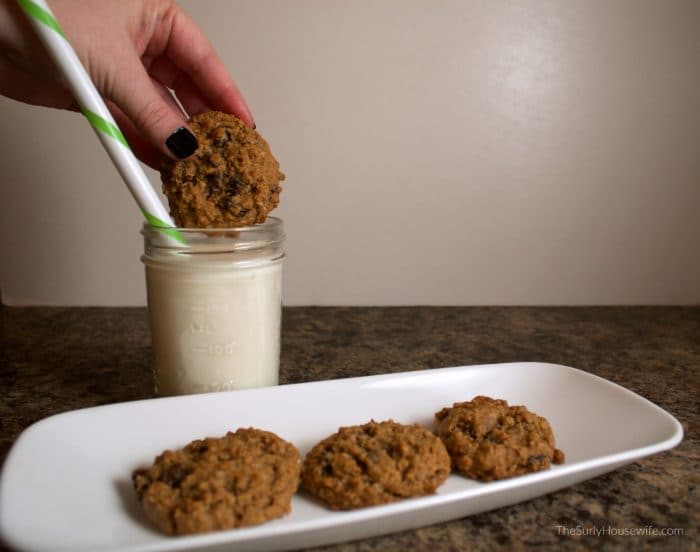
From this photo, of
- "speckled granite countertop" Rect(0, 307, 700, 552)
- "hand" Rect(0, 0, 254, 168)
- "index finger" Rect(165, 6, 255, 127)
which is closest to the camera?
"speckled granite countertop" Rect(0, 307, 700, 552)

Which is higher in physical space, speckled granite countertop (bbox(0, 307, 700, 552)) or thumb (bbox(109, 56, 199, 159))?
thumb (bbox(109, 56, 199, 159))

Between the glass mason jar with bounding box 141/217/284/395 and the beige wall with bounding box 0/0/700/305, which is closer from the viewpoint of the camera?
the glass mason jar with bounding box 141/217/284/395

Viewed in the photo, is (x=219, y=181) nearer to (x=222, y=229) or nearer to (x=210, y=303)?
(x=222, y=229)

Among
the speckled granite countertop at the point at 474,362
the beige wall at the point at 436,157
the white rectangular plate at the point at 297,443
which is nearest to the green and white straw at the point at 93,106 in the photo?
the white rectangular plate at the point at 297,443

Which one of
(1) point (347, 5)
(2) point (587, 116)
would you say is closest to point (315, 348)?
(1) point (347, 5)

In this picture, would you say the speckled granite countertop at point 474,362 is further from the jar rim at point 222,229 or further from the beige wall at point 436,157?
the jar rim at point 222,229

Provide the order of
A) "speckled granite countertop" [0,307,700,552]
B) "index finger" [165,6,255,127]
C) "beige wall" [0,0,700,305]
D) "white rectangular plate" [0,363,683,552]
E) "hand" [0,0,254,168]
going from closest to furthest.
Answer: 1. "white rectangular plate" [0,363,683,552]
2. "speckled granite countertop" [0,307,700,552]
3. "hand" [0,0,254,168]
4. "index finger" [165,6,255,127]
5. "beige wall" [0,0,700,305]

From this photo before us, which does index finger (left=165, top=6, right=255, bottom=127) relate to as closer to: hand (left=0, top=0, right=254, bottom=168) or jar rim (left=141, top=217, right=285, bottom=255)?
hand (left=0, top=0, right=254, bottom=168)

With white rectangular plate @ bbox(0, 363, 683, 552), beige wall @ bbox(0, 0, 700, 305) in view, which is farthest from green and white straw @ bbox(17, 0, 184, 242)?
beige wall @ bbox(0, 0, 700, 305)
